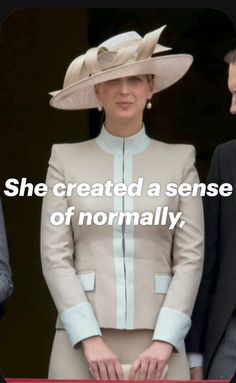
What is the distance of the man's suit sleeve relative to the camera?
4.48m

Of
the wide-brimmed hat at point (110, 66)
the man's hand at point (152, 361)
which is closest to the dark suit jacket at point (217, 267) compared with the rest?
the man's hand at point (152, 361)

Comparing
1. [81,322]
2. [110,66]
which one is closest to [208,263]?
[81,322]

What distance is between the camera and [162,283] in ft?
15.0

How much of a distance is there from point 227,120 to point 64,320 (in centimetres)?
92

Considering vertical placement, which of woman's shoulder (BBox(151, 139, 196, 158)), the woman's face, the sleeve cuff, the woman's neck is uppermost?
the woman's face

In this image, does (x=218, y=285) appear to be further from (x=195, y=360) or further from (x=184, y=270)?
(x=195, y=360)

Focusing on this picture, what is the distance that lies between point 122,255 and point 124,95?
568mm

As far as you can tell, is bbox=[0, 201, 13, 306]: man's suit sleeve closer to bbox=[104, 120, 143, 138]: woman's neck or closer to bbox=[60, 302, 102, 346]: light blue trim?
bbox=[60, 302, 102, 346]: light blue trim

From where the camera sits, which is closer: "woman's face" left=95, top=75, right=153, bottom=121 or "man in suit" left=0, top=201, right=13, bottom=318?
"man in suit" left=0, top=201, right=13, bottom=318

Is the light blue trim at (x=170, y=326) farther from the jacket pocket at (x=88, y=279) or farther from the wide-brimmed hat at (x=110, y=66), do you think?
the wide-brimmed hat at (x=110, y=66)

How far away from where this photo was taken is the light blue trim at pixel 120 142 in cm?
461

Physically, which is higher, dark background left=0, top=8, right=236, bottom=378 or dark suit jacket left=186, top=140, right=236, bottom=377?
dark background left=0, top=8, right=236, bottom=378

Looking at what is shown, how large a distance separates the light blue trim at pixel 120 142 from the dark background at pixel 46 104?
0.03 meters

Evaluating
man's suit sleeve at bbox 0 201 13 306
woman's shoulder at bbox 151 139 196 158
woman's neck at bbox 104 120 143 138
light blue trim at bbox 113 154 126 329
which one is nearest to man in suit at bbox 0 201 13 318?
man's suit sleeve at bbox 0 201 13 306
